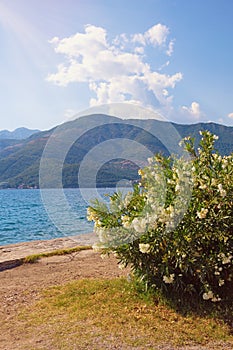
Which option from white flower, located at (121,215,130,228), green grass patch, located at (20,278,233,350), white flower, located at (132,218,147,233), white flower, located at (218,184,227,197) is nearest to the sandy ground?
green grass patch, located at (20,278,233,350)

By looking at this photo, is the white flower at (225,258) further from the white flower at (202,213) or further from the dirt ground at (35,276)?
the dirt ground at (35,276)

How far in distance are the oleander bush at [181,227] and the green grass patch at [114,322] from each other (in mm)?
436

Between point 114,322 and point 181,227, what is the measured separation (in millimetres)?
1850

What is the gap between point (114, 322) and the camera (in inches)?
211

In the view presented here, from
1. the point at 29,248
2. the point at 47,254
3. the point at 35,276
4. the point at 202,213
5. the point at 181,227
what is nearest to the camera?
the point at 202,213

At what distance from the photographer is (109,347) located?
458 cm

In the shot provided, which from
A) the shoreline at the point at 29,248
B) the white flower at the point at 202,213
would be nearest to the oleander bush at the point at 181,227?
the white flower at the point at 202,213

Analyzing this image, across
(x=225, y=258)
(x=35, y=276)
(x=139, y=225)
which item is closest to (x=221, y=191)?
(x=225, y=258)

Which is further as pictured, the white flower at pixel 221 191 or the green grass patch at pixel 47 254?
the green grass patch at pixel 47 254

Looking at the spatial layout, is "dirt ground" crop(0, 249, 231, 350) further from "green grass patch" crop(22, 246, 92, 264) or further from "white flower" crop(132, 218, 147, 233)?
"white flower" crop(132, 218, 147, 233)

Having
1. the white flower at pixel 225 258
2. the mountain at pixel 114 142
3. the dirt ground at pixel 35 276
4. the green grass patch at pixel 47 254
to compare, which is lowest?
the dirt ground at pixel 35 276

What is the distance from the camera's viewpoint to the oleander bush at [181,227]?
5.39 metres

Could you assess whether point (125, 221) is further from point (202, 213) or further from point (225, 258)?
point (225, 258)

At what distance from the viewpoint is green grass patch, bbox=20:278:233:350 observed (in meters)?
4.78
